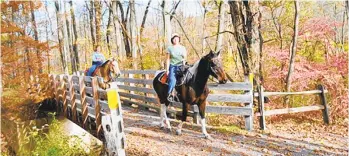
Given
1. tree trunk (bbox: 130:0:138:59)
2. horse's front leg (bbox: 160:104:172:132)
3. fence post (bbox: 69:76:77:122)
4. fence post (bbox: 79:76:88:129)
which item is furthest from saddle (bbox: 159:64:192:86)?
tree trunk (bbox: 130:0:138:59)

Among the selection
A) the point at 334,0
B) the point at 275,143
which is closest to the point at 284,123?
→ the point at 275,143

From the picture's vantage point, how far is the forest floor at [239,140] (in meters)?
6.58

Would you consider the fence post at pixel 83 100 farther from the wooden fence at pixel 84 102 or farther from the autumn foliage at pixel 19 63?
the autumn foliage at pixel 19 63

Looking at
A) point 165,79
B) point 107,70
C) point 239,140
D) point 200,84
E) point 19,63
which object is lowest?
point 239,140

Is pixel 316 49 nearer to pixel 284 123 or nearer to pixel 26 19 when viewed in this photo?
pixel 284 123

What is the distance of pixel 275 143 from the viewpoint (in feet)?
23.5

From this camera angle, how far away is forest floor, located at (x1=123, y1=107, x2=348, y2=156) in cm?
658

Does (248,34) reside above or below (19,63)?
above

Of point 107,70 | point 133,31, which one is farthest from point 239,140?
point 133,31

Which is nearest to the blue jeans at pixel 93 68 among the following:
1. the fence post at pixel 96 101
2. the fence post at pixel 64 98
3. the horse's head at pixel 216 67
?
the fence post at pixel 64 98

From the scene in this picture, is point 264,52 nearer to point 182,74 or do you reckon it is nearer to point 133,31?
point 182,74

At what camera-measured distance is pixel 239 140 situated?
7340 mm

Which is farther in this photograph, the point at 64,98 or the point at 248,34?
the point at 64,98

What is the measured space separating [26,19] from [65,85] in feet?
16.2
